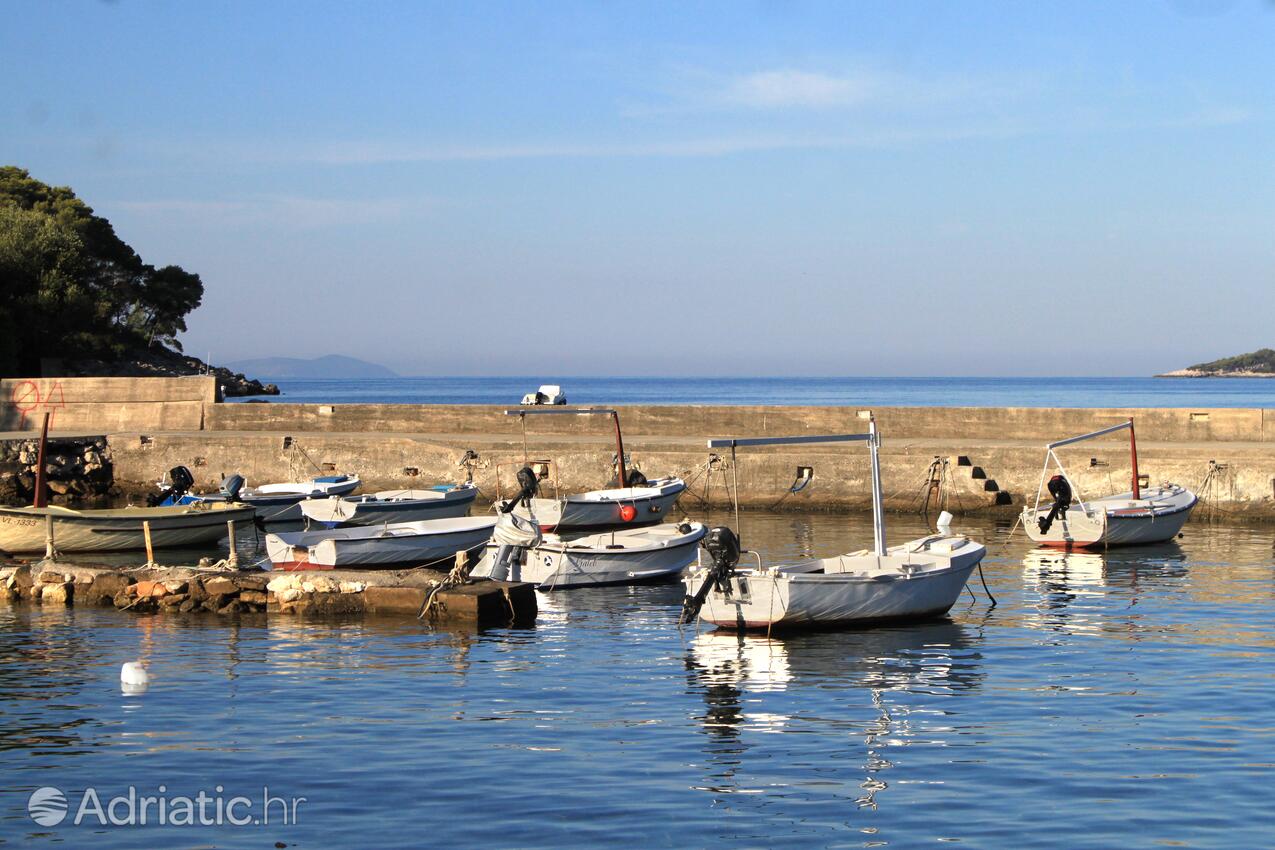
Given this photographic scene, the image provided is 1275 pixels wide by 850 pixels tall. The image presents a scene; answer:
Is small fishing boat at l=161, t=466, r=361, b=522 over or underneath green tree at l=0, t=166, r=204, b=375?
underneath

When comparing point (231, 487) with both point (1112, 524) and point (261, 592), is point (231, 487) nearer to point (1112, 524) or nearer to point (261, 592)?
point (261, 592)

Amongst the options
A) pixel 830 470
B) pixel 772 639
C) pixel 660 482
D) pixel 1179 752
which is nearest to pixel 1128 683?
pixel 1179 752

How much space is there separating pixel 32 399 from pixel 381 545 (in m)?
24.2

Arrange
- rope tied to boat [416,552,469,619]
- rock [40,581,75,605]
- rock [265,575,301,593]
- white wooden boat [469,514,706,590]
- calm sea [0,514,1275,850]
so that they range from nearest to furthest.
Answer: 1. calm sea [0,514,1275,850]
2. rope tied to boat [416,552,469,619]
3. rock [265,575,301,593]
4. rock [40,581,75,605]
5. white wooden boat [469,514,706,590]

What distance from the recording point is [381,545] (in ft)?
77.2

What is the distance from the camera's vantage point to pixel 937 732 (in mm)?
13133

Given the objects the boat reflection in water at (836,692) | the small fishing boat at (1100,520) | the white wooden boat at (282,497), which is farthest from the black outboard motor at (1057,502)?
the white wooden boat at (282,497)

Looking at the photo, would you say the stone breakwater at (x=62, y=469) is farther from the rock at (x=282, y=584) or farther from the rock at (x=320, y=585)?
the rock at (x=320, y=585)

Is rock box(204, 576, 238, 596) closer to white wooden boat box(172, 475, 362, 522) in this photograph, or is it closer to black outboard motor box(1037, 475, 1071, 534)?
white wooden boat box(172, 475, 362, 522)

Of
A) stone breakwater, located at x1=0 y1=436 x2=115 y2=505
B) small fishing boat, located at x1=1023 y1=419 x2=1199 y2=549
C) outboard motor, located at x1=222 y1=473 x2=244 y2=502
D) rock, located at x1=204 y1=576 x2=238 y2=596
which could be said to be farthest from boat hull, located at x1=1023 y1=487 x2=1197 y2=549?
stone breakwater, located at x1=0 y1=436 x2=115 y2=505

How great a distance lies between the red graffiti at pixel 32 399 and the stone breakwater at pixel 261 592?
2370 cm

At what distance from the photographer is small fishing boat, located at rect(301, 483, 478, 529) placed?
2877 cm

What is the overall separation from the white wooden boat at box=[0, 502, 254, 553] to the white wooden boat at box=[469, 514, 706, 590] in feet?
20.9

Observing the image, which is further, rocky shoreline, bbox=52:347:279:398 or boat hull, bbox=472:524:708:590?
rocky shoreline, bbox=52:347:279:398
